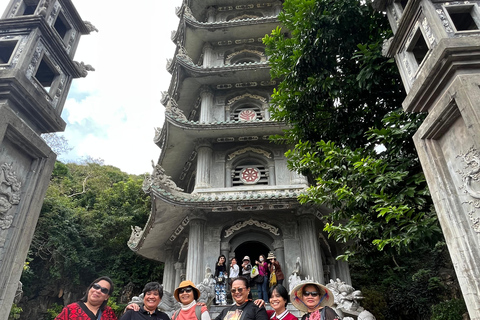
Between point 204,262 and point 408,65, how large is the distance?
689 centimetres

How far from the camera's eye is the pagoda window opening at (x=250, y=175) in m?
10.5

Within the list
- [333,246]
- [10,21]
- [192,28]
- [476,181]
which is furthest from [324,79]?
[192,28]

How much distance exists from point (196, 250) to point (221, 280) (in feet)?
3.92

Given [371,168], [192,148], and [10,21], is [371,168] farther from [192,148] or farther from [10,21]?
[192,148]

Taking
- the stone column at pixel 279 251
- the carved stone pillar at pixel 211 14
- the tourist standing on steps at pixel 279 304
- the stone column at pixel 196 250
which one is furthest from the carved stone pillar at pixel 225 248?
the carved stone pillar at pixel 211 14

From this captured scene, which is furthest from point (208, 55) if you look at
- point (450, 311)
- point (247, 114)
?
point (450, 311)

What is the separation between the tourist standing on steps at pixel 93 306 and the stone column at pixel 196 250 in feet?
17.9

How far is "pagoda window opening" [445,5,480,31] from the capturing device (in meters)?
4.21

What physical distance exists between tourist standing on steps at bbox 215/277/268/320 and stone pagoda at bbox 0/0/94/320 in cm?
286

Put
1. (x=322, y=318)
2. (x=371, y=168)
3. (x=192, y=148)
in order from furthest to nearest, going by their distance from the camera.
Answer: (x=192, y=148) → (x=371, y=168) → (x=322, y=318)

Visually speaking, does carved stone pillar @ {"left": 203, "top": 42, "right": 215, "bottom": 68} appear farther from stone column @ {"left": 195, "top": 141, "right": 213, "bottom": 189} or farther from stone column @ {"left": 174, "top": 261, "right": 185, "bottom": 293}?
stone column @ {"left": 174, "top": 261, "right": 185, "bottom": 293}

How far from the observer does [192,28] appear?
12938 mm

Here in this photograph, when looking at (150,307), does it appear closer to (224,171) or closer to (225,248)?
(225,248)

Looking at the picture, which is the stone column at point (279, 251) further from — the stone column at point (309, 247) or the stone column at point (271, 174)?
the stone column at point (271, 174)
